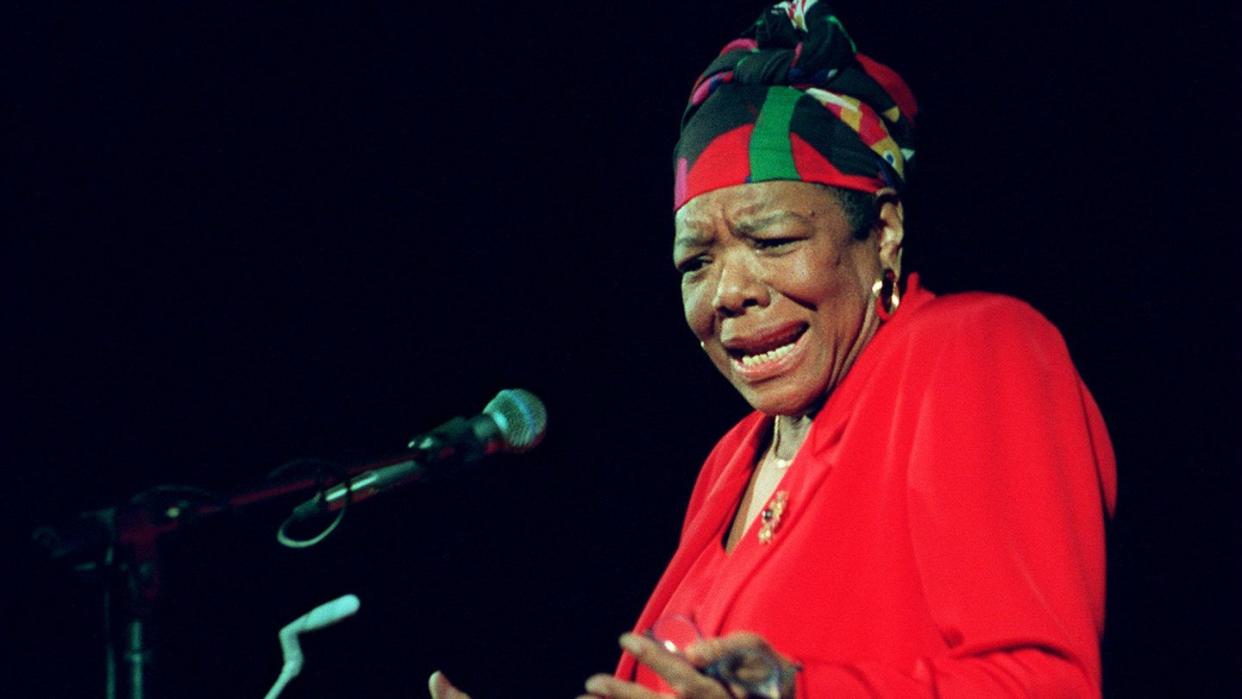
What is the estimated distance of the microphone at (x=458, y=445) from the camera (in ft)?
6.24

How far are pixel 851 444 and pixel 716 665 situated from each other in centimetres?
52

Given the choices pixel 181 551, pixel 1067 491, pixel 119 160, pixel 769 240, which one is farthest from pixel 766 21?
pixel 119 160

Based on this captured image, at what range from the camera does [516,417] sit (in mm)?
2047

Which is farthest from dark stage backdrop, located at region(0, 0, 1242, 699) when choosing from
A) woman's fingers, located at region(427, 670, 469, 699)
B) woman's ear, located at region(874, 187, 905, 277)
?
woman's fingers, located at region(427, 670, 469, 699)

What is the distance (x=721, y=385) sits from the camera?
335 centimetres

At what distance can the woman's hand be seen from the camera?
1.57 meters

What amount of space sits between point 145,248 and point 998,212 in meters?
2.14

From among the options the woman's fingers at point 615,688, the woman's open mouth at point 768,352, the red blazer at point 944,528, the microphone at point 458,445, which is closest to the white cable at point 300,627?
the microphone at point 458,445

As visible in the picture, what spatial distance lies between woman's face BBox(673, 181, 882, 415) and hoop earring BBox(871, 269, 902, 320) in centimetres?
2

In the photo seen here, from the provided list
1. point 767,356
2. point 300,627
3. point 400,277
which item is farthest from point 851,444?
point 400,277

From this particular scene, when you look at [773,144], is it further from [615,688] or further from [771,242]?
[615,688]

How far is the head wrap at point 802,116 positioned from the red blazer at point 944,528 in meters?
0.31

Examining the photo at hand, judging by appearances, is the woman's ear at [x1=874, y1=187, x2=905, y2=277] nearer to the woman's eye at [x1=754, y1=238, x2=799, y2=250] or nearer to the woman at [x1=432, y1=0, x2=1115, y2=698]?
the woman at [x1=432, y1=0, x2=1115, y2=698]

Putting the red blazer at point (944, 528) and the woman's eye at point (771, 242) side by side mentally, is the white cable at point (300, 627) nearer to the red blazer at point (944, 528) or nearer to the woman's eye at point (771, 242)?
the red blazer at point (944, 528)
